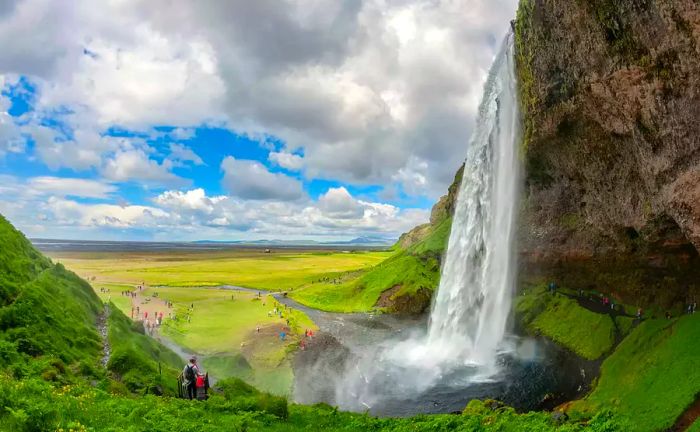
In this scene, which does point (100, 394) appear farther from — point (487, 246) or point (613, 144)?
point (487, 246)

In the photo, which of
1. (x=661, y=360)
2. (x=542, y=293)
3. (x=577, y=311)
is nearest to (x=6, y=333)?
(x=661, y=360)

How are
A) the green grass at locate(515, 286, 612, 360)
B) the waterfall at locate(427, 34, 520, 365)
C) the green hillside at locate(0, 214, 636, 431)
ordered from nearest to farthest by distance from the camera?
1. the green hillside at locate(0, 214, 636, 431)
2. the green grass at locate(515, 286, 612, 360)
3. the waterfall at locate(427, 34, 520, 365)

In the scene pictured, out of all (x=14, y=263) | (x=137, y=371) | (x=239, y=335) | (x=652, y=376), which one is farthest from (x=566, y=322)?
(x=14, y=263)

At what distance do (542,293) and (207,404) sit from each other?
47.0m

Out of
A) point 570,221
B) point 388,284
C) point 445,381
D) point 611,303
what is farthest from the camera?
point 388,284

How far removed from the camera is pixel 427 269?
78.6 meters

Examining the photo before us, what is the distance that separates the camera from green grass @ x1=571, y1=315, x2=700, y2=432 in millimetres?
22250

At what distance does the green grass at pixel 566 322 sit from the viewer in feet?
135

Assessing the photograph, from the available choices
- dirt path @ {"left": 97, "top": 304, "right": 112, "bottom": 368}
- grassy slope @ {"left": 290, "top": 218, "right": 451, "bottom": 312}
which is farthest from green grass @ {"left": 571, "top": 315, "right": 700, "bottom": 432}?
grassy slope @ {"left": 290, "top": 218, "right": 451, "bottom": 312}

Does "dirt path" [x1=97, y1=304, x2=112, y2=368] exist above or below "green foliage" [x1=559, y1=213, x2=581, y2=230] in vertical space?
below

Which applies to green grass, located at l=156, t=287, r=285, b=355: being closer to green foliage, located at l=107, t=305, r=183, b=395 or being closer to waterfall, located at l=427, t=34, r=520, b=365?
green foliage, located at l=107, t=305, r=183, b=395

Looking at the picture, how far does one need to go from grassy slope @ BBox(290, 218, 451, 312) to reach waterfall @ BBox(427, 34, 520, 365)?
20.6m

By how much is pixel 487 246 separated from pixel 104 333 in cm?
3774

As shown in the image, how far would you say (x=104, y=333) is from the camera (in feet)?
106
